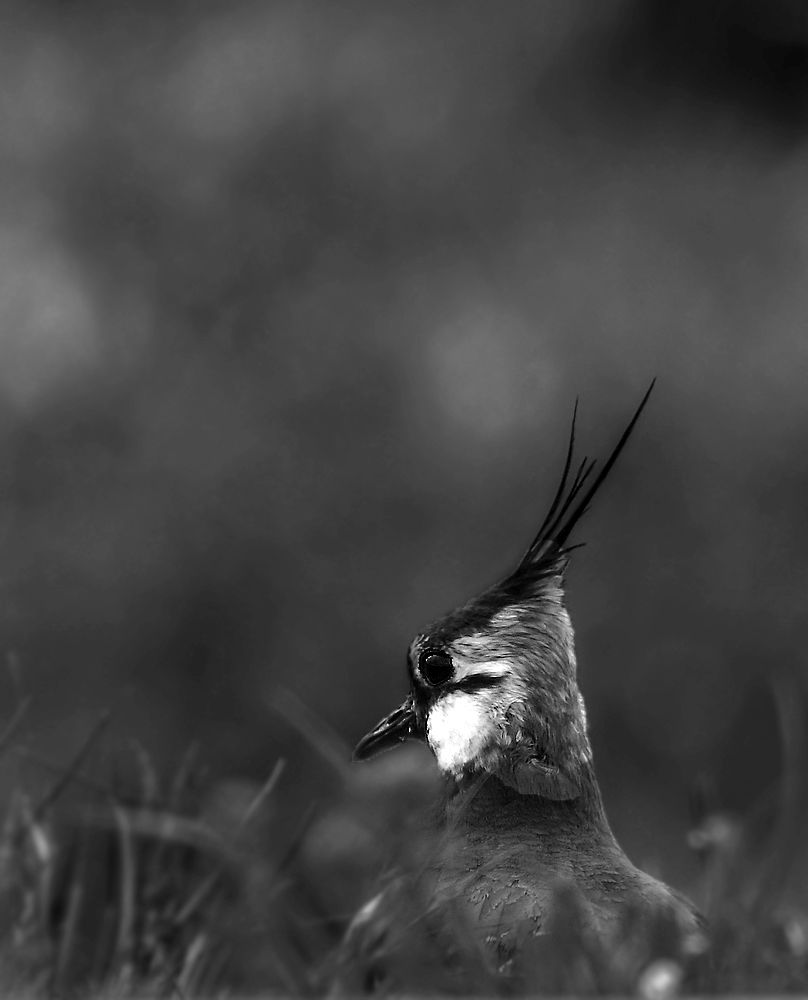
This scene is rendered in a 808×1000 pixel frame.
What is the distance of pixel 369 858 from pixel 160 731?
549 centimetres

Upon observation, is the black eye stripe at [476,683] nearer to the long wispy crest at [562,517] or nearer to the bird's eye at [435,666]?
the bird's eye at [435,666]

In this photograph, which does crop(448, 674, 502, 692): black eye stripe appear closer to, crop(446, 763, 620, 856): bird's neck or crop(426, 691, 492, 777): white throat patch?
crop(426, 691, 492, 777): white throat patch

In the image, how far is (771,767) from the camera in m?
8.82

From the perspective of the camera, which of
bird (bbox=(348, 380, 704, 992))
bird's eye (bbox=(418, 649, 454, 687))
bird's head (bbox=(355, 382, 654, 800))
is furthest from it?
bird's eye (bbox=(418, 649, 454, 687))

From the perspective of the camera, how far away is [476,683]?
15.2 feet

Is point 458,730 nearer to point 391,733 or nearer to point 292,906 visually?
point 391,733

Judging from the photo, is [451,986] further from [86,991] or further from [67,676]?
[67,676]

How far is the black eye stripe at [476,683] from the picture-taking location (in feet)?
15.0

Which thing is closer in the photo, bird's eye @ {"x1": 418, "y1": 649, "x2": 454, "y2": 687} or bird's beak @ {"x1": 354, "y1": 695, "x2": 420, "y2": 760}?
bird's eye @ {"x1": 418, "y1": 649, "x2": 454, "y2": 687}

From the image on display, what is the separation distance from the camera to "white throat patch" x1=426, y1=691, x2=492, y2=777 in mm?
4527

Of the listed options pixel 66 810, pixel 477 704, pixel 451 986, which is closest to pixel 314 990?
pixel 451 986

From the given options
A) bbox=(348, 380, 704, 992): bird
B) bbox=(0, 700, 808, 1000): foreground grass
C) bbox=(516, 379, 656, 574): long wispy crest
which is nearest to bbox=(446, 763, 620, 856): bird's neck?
bbox=(348, 380, 704, 992): bird

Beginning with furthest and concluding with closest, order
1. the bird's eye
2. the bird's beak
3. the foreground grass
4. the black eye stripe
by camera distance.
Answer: the bird's beak → the bird's eye → the black eye stripe → the foreground grass

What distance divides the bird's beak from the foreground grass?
66 cm
